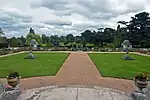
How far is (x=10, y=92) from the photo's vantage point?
651cm

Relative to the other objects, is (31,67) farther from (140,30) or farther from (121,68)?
(140,30)

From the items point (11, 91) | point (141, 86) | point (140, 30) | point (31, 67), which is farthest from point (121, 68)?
point (140, 30)

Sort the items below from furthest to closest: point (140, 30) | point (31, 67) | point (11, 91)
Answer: point (140, 30)
point (31, 67)
point (11, 91)

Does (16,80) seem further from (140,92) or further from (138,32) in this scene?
(138,32)

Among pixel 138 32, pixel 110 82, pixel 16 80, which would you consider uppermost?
pixel 138 32

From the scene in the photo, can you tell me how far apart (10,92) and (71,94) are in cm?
207

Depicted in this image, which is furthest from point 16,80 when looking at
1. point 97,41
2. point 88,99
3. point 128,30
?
point 97,41

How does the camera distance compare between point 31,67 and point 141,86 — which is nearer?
point 141,86

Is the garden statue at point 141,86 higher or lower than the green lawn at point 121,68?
higher

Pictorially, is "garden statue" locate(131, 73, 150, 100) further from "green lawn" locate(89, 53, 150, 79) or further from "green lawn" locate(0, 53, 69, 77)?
"green lawn" locate(0, 53, 69, 77)

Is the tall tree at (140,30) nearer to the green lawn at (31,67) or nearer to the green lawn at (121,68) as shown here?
the green lawn at (121,68)

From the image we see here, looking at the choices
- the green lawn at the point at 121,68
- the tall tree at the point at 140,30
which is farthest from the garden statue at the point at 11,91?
the tall tree at the point at 140,30

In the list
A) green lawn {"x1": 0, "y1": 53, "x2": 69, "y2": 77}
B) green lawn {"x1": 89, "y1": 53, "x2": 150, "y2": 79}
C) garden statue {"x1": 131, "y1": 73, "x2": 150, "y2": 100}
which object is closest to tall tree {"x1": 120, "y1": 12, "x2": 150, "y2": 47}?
green lawn {"x1": 89, "y1": 53, "x2": 150, "y2": 79}

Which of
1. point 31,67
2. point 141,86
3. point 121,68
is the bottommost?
point 121,68
